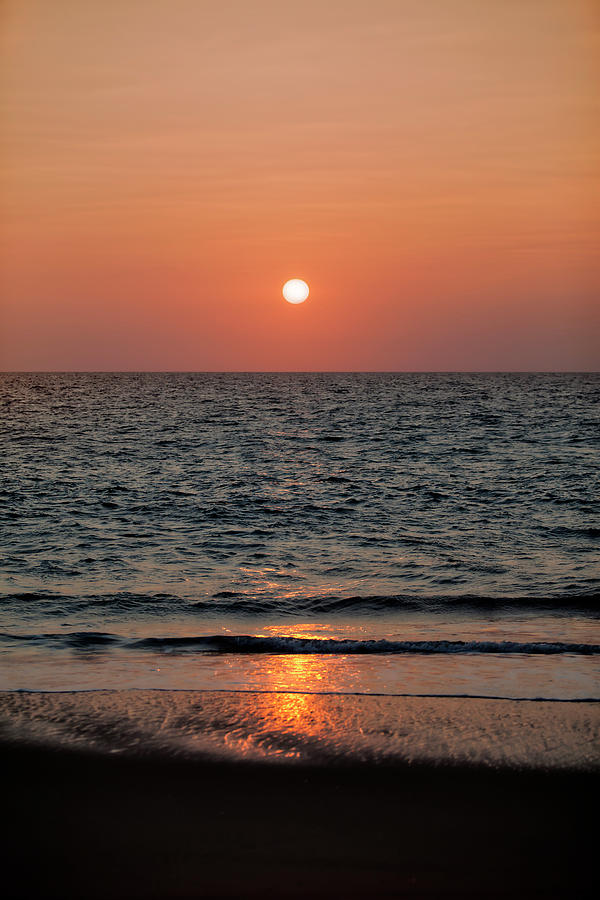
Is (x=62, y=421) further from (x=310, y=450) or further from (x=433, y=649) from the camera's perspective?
(x=433, y=649)

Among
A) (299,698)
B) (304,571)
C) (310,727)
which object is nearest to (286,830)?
(310,727)

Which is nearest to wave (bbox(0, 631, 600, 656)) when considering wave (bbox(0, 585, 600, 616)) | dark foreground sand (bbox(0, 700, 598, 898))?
wave (bbox(0, 585, 600, 616))

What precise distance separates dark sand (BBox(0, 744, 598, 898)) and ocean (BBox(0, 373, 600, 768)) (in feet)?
2.92

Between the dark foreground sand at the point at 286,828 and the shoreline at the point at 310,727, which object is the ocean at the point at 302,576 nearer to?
the shoreline at the point at 310,727

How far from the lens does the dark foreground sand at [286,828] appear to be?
4488 millimetres

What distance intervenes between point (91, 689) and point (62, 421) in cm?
4957

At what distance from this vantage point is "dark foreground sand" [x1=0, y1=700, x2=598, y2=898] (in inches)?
177

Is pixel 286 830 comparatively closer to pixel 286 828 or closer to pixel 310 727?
pixel 286 828

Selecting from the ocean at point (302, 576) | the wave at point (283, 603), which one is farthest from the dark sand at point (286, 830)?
the wave at point (283, 603)

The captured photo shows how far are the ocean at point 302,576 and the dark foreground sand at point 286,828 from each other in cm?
86

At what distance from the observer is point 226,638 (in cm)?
1037

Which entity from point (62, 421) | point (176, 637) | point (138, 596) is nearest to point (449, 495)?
point (138, 596)

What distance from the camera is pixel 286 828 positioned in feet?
16.8

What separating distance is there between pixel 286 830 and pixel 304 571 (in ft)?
32.1
